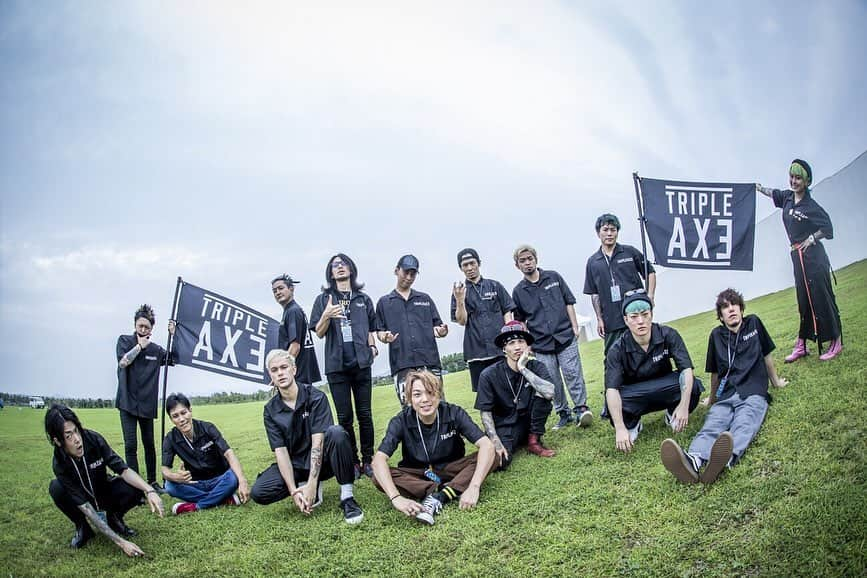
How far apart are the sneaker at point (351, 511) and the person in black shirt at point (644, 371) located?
2.35 m

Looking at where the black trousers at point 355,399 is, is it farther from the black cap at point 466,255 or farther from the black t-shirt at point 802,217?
the black t-shirt at point 802,217

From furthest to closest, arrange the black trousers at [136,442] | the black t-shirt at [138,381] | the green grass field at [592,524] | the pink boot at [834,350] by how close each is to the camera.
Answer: the black t-shirt at [138,381] → the black trousers at [136,442] → the pink boot at [834,350] → the green grass field at [592,524]

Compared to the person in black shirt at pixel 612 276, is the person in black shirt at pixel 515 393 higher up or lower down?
lower down

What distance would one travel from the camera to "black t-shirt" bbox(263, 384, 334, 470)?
514cm

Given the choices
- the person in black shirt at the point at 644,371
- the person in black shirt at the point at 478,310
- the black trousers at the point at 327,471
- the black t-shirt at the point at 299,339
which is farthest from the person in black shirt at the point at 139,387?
the person in black shirt at the point at 644,371

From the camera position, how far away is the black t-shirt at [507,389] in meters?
5.51

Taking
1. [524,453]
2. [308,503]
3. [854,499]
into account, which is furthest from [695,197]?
[308,503]

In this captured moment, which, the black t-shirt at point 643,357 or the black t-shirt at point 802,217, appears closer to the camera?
the black t-shirt at point 643,357

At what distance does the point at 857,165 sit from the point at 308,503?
7.69 m

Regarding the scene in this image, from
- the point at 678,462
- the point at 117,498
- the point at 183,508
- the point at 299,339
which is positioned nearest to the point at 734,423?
the point at 678,462

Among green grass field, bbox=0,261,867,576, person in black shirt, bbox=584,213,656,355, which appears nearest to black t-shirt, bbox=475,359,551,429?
green grass field, bbox=0,261,867,576

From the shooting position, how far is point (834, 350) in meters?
5.79


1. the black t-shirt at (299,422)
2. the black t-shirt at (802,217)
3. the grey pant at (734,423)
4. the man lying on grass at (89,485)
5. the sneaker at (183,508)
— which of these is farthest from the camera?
the black t-shirt at (802,217)

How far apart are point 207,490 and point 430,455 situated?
2.37m
